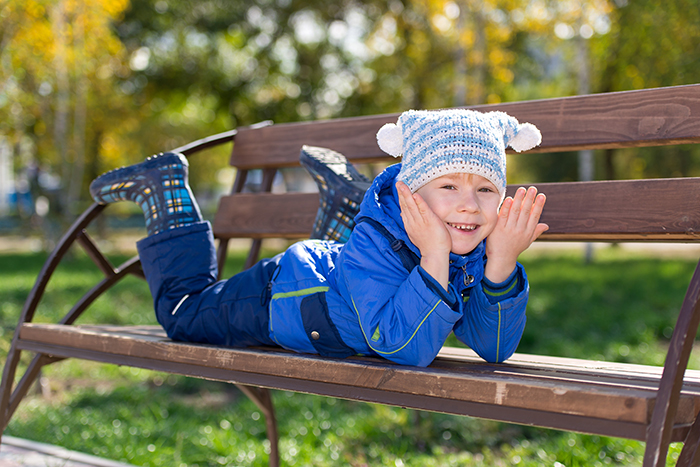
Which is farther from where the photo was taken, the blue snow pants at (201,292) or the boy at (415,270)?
the blue snow pants at (201,292)

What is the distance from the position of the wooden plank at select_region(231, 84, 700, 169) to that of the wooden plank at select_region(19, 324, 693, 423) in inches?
33.9

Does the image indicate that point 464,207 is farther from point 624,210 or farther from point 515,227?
point 624,210

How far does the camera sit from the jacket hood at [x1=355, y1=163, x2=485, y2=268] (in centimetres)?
154

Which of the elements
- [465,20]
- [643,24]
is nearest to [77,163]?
[465,20]

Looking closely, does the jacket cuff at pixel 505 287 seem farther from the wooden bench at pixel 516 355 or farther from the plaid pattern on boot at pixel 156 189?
the plaid pattern on boot at pixel 156 189

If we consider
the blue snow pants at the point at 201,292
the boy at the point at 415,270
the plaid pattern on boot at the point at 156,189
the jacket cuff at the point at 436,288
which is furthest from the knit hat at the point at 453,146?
the plaid pattern on boot at the point at 156,189

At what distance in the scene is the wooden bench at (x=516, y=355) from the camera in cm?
109

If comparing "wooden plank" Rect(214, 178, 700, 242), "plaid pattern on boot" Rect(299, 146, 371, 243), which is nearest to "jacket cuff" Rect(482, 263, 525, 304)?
"wooden plank" Rect(214, 178, 700, 242)

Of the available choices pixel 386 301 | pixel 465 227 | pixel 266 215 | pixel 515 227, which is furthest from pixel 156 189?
pixel 515 227

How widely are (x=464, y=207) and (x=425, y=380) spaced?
0.41 metres

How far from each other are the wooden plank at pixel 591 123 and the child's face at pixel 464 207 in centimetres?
66

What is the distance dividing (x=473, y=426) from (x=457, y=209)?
1.74 meters

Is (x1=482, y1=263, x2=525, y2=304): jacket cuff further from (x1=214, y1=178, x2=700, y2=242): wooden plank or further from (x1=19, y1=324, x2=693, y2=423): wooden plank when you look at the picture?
(x1=214, y1=178, x2=700, y2=242): wooden plank

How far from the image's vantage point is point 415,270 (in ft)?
4.64
